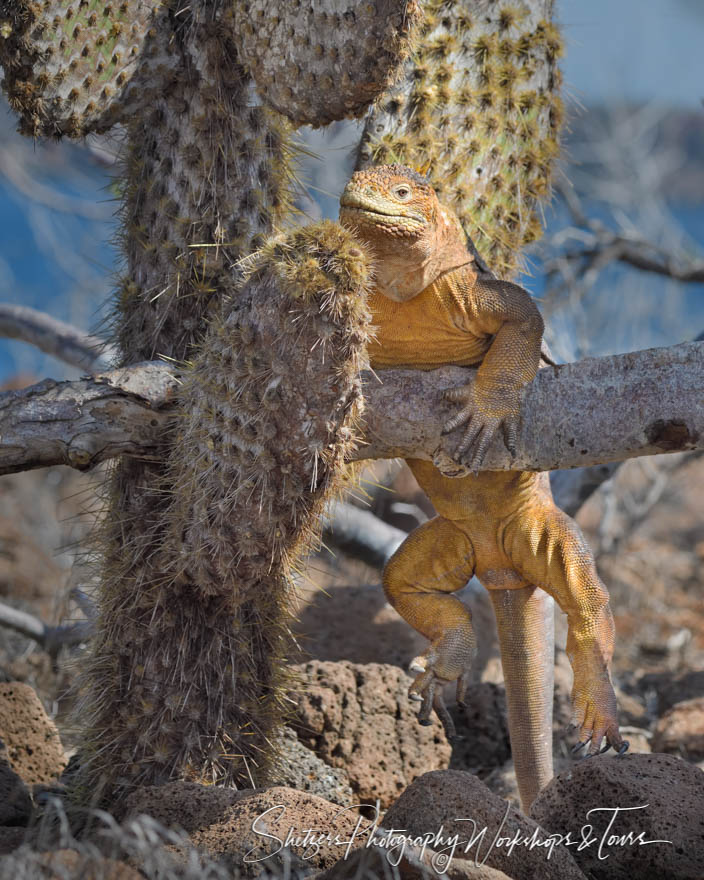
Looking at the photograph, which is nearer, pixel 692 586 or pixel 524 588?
pixel 524 588

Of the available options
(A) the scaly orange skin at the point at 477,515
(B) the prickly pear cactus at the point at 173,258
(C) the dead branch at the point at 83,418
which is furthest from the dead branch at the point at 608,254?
(C) the dead branch at the point at 83,418

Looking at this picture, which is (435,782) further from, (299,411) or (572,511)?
(572,511)

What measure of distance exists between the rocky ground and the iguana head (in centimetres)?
117

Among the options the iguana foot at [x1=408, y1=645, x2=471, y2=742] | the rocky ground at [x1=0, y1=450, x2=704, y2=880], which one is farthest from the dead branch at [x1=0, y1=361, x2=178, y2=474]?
the iguana foot at [x1=408, y1=645, x2=471, y2=742]

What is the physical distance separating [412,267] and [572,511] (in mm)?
2930

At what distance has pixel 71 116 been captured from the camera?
3.52 metres

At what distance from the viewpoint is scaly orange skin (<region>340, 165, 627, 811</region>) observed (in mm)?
3176

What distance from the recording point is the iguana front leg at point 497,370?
3174mm

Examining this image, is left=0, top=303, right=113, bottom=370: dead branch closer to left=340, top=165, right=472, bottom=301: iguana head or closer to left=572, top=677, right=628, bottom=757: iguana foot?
left=340, top=165, right=472, bottom=301: iguana head

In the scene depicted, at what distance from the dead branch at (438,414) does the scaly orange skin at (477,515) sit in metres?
0.09

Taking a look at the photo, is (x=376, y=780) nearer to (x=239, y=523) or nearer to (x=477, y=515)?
(x=477, y=515)

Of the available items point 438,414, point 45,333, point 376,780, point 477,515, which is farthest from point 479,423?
point 45,333

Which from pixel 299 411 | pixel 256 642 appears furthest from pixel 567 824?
pixel 299 411

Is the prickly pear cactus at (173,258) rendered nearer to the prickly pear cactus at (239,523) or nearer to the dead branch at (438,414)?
the prickly pear cactus at (239,523)
